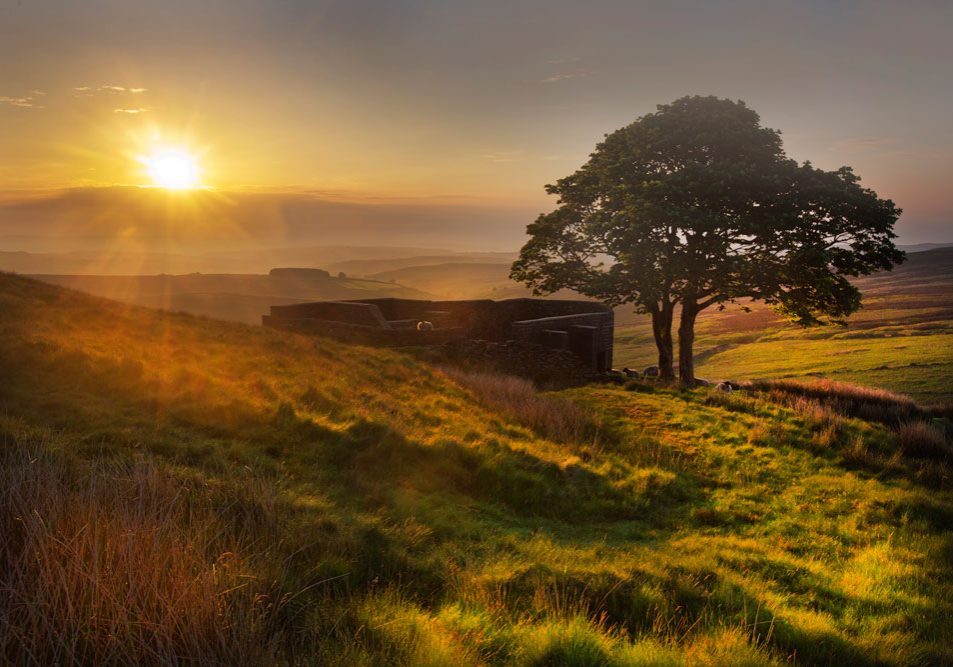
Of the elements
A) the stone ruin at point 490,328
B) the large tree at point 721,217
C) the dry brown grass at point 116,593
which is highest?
the large tree at point 721,217

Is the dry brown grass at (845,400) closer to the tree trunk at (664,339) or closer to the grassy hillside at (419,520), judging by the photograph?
the grassy hillside at (419,520)

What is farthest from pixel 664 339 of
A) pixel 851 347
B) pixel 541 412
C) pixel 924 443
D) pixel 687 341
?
pixel 851 347

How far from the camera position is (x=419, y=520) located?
7.14m

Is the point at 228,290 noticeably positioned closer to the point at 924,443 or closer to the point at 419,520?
the point at 419,520

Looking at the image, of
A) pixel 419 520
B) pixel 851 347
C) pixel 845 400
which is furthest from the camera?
pixel 851 347

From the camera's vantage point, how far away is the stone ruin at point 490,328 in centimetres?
2352

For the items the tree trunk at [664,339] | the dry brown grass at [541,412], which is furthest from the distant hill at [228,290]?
the dry brown grass at [541,412]

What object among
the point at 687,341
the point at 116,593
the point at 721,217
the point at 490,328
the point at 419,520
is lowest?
the point at 419,520

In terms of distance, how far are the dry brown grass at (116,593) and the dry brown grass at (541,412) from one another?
933 centimetres

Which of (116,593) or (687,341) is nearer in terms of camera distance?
(116,593)

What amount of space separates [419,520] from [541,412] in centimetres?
744

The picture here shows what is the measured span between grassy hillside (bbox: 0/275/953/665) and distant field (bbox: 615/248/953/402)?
68.5 feet

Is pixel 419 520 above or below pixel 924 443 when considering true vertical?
above

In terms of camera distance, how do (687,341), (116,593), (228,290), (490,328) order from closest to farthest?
(116,593)
(687,341)
(490,328)
(228,290)
